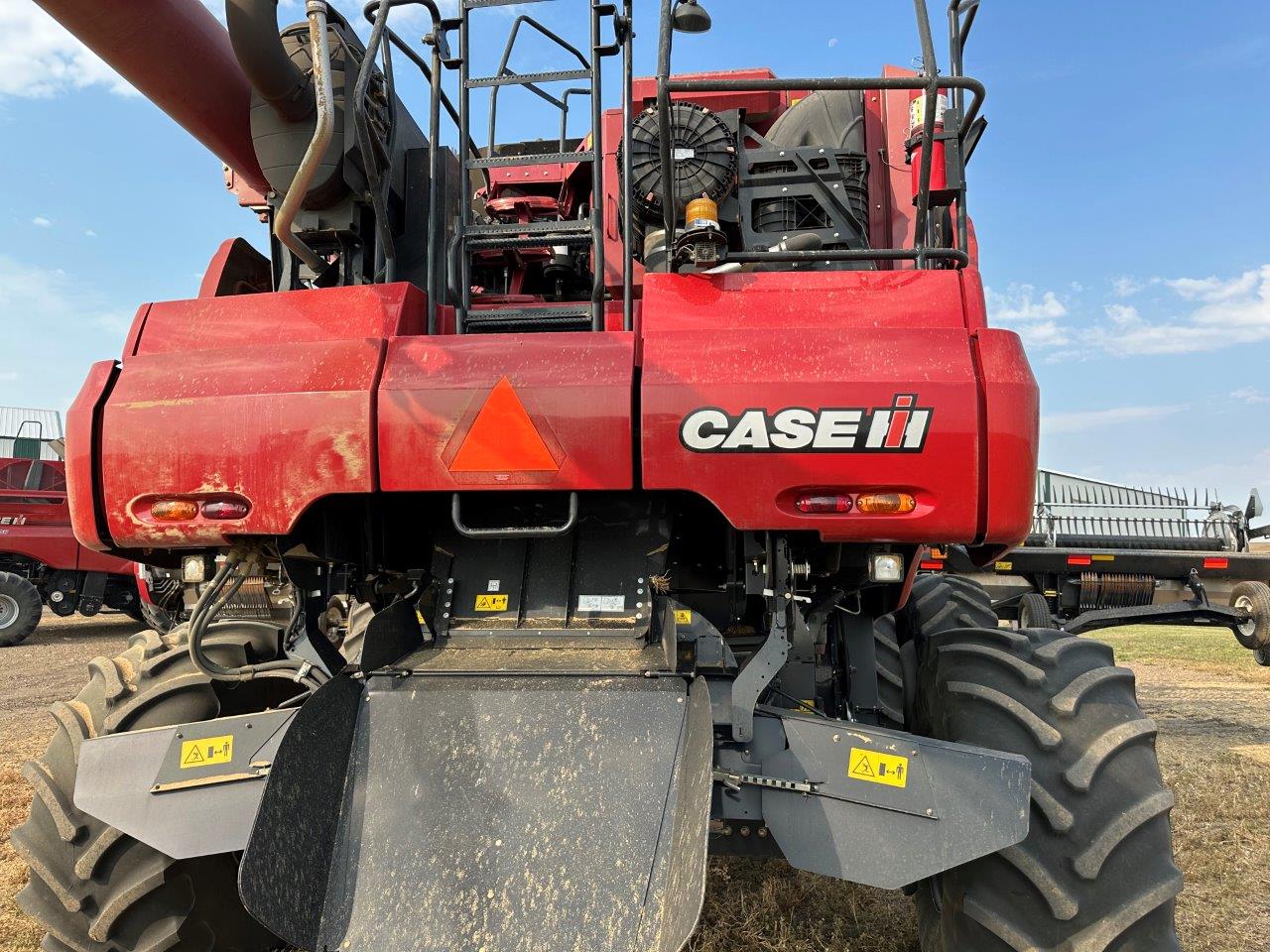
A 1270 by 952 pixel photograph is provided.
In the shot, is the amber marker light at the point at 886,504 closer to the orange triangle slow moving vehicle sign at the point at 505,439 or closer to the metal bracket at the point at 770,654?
the metal bracket at the point at 770,654

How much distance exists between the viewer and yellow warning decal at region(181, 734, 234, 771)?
7.98 feet

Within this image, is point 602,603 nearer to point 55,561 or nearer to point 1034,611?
point 1034,611

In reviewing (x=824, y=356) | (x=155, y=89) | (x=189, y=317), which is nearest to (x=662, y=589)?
(x=824, y=356)

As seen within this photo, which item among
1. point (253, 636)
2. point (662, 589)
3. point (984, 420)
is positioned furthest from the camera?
point (253, 636)

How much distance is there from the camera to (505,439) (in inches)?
98.6

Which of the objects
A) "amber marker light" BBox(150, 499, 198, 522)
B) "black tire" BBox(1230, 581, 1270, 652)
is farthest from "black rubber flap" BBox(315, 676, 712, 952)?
"black tire" BBox(1230, 581, 1270, 652)

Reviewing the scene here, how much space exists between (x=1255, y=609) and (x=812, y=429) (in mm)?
8803


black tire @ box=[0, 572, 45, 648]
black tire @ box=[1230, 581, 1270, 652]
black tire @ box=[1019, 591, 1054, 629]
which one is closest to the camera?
black tire @ box=[1230, 581, 1270, 652]

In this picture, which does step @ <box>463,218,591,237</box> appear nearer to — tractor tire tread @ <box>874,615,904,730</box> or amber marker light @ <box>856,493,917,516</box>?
amber marker light @ <box>856,493,917,516</box>

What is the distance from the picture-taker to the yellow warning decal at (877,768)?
220cm

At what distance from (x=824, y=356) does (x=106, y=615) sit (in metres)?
19.1

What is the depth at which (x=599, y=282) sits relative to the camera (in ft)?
9.70

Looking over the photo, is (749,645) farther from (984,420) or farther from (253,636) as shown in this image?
(253,636)

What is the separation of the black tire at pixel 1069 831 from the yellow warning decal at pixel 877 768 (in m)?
0.34
